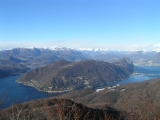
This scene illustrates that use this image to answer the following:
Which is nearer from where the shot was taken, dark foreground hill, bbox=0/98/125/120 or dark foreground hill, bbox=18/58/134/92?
dark foreground hill, bbox=0/98/125/120

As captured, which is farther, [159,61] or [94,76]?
[159,61]

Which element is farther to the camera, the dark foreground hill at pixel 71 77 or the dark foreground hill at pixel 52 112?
the dark foreground hill at pixel 71 77

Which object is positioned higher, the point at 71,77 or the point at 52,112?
the point at 52,112

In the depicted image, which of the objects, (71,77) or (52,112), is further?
(71,77)

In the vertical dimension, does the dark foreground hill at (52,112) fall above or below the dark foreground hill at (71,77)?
above

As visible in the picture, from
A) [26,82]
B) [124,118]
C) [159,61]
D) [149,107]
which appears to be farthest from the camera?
[159,61]

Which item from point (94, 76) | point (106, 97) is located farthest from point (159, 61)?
point (106, 97)

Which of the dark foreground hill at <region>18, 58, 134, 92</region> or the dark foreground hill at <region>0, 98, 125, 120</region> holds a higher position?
the dark foreground hill at <region>0, 98, 125, 120</region>

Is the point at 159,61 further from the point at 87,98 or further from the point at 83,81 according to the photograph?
the point at 87,98
